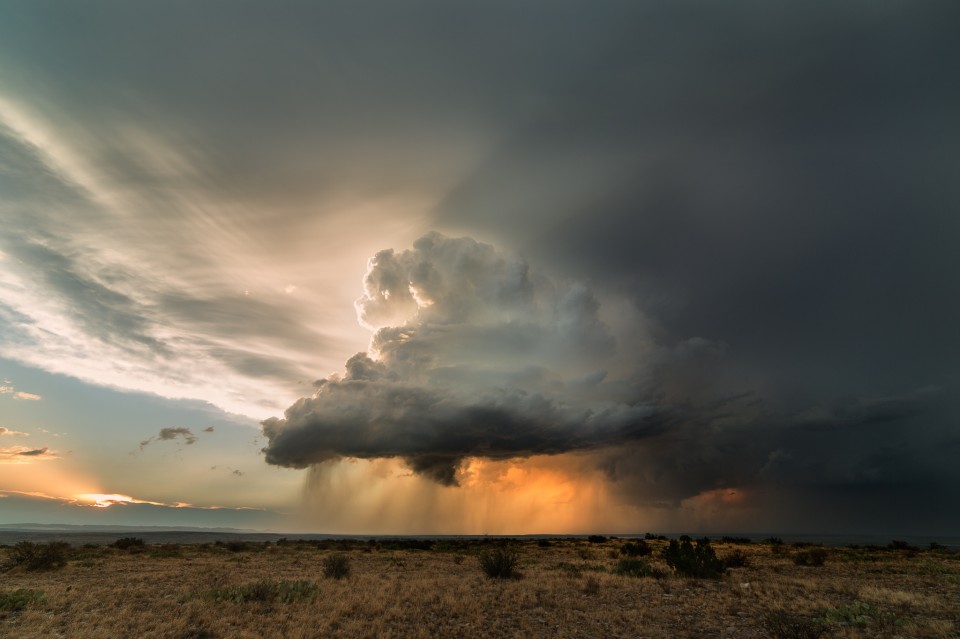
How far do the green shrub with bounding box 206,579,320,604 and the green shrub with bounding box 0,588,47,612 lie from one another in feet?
21.4

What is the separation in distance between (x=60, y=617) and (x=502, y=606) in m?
17.0

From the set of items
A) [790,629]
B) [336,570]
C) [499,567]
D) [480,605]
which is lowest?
[480,605]

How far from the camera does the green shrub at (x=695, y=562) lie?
96.4 feet

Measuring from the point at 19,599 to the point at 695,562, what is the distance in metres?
34.5

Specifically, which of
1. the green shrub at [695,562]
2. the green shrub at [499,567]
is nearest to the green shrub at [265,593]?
the green shrub at [499,567]

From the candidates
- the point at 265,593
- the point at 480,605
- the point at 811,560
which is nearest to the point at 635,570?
the point at 480,605

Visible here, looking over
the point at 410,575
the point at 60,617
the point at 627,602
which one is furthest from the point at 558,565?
the point at 60,617

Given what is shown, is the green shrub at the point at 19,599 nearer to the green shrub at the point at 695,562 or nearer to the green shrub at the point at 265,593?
the green shrub at the point at 265,593

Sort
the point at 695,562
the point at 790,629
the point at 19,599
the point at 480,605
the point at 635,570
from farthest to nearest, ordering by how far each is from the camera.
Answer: the point at 635,570 < the point at 695,562 < the point at 480,605 < the point at 19,599 < the point at 790,629

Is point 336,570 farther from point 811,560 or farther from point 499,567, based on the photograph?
point 811,560

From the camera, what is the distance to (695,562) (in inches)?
1186

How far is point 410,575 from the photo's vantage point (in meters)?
31.6

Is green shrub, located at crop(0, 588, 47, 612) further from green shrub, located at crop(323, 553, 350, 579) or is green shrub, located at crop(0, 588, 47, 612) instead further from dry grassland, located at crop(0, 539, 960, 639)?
green shrub, located at crop(323, 553, 350, 579)

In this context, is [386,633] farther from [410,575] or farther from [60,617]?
[410,575]
